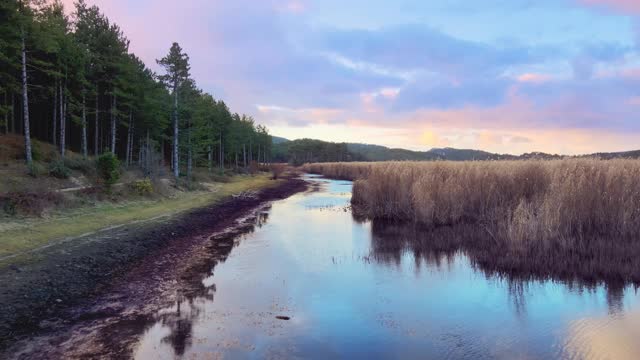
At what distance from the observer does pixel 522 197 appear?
14.8 meters

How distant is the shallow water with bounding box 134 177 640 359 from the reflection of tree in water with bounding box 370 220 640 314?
57 mm

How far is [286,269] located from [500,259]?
499 cm

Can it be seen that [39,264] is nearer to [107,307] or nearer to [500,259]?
[107,307]

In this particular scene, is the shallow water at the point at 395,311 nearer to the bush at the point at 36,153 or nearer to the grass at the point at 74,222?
the grass at the point at 74,222

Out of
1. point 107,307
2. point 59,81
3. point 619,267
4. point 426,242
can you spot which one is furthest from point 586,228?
point 59,81

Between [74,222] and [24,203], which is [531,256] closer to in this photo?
[74,222]

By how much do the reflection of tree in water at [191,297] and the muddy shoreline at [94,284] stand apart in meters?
0.08

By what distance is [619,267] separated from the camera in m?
9.52

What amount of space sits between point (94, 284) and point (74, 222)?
648cm

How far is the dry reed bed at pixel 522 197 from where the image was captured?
39.2ft

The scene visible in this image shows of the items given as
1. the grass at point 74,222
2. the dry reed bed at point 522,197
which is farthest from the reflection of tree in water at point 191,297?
A: the dry reed bed at point 522,197

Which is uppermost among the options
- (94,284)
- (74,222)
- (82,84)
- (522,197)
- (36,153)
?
(82,84)

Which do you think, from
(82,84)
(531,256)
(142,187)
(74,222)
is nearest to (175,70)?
(82,84)

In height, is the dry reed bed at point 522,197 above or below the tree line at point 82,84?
below
